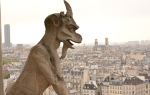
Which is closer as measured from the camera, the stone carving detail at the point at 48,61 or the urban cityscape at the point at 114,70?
the stone carving detail at the point at 48,61

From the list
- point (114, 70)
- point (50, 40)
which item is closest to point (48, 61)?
point (50, 40)

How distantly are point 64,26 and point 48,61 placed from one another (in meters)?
0.14

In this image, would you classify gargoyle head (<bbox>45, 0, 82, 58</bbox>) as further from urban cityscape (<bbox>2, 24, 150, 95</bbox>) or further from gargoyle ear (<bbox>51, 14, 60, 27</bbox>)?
urban cityscape (<bbox>2, 24, 150, 95</bbox>)

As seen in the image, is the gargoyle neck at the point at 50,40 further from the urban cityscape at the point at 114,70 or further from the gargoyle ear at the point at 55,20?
the urban cityscape at the point at 114,70

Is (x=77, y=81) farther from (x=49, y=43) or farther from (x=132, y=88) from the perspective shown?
(x=49, y=43)

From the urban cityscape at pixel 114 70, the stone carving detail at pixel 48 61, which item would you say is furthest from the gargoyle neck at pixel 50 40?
the urban cityscape at pixel 114 70

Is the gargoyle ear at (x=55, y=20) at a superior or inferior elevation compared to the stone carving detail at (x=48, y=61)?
superior

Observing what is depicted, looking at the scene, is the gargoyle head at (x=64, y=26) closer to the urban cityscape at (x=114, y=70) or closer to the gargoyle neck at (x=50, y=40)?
the gargoyle neck at (x=50, y=40)

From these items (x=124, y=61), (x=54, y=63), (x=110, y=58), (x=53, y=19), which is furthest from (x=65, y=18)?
(x=124, y=61)

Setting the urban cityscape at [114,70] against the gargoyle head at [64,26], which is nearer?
the gargoyle head at [64,26]

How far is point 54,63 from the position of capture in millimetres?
1540

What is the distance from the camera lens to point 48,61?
4.97ft

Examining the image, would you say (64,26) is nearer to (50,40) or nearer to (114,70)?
(50,40)

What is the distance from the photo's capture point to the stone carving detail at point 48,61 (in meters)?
1.50
